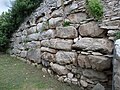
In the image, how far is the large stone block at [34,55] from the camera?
6015 mm

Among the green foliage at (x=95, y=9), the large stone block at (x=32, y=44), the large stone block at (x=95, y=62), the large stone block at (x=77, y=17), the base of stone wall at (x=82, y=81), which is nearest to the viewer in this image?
the large stone block at (x=95, y=62)

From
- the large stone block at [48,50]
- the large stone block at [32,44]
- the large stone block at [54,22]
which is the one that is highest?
the large stone block at [54,22]

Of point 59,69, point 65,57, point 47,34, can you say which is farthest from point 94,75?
point 47,34

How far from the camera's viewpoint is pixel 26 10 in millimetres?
7391

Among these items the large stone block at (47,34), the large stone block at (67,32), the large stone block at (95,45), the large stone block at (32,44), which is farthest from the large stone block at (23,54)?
the large stone block at (95,45)

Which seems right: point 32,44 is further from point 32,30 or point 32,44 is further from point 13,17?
point 13,17

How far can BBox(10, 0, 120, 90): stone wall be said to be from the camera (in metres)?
3.99

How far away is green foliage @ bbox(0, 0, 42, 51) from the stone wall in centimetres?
81

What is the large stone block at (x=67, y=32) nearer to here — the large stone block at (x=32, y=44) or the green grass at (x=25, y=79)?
the green grass at (x=25, y=79)

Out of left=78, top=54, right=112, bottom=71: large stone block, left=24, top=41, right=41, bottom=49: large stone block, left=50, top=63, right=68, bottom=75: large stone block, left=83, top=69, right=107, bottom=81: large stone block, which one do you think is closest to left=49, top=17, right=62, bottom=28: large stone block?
left=24, top=41, right=41, bottom=49: large stone block

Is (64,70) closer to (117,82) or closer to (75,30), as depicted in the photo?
(75,30)

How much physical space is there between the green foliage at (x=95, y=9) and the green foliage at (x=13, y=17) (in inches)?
122

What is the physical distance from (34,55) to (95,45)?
102 inches

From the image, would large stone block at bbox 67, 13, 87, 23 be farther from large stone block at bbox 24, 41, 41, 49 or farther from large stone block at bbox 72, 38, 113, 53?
large stone block at bbox 24, 41, 41, 49
